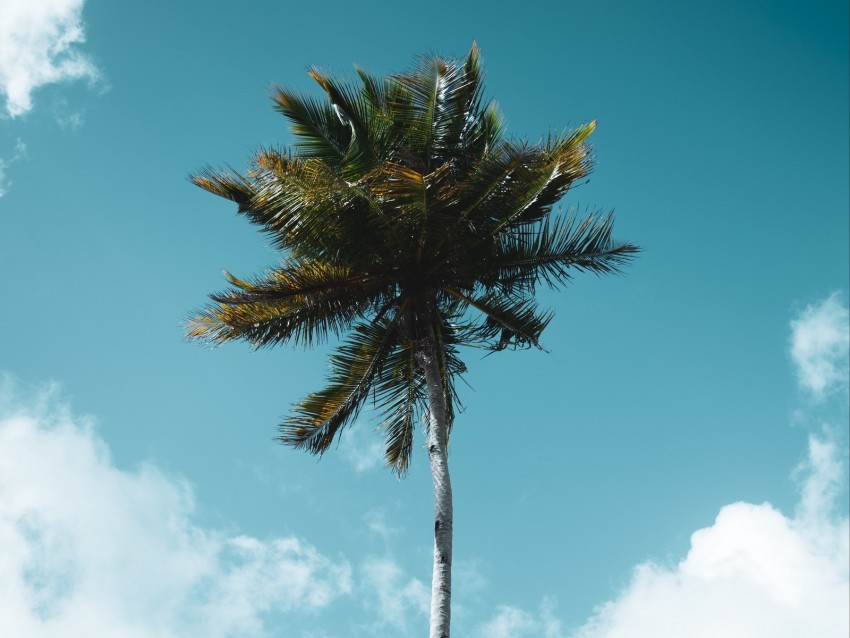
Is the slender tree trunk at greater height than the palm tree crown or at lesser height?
lesser

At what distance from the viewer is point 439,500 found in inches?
460

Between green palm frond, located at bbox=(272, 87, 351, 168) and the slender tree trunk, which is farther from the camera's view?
green palm frond, located at bbox=(272, 87, 351, 168)

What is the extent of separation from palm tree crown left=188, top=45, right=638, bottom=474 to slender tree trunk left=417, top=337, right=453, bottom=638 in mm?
477

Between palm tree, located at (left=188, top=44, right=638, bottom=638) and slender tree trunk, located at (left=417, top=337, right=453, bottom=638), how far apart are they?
39 millimetres

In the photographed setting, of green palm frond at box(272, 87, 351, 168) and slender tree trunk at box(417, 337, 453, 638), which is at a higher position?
green palm frond at box(272, 87, 351, 168)

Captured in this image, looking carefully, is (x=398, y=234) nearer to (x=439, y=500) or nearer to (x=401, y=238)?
(x=401, y=238)

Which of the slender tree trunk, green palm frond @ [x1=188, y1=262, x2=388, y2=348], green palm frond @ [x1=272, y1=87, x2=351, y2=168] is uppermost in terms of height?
green palm frond @ [x1=272, y1=87, x2=351, y2=168]

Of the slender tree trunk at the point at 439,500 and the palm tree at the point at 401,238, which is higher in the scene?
the palm tree at the point at 401,238

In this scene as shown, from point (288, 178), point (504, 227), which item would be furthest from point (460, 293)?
point (288, 178)

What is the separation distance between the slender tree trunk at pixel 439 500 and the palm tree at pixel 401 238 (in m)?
0.04

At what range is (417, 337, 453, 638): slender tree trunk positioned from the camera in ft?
34.2

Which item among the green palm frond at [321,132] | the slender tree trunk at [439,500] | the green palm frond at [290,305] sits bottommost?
the slender tree trunk at [439,500]

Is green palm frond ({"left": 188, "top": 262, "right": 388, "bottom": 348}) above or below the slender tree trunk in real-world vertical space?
above

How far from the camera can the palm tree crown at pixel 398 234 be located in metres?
12.7
